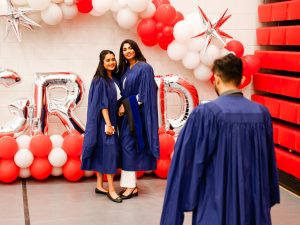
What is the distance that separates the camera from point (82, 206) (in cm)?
449

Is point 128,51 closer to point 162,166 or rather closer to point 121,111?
point 121,111

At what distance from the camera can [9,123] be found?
5172 millimetres

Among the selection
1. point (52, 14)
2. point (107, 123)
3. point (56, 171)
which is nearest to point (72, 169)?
point (56, 171)

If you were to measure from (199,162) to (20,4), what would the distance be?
3256 millimetres

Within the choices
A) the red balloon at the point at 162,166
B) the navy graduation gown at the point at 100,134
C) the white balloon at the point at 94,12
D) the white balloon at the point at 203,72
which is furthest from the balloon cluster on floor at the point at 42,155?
the white balloon at the point at 94,12

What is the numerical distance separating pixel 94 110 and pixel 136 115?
37 centimetres

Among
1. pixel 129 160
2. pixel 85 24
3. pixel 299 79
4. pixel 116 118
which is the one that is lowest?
pixel 129 160

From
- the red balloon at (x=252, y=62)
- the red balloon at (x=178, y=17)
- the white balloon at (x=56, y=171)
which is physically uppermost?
the red balloon at (x=178, y=17)

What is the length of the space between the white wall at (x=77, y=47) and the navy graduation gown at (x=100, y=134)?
3.46ft

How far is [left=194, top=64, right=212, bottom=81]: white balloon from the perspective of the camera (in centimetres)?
547

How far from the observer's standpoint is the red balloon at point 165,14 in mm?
5215

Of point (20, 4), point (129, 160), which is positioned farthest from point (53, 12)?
point (129, 160)

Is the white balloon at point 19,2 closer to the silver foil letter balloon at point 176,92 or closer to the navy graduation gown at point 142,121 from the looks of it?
the navy graduation gown at point 142,121

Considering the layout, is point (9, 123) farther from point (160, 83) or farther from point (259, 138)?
point (259, 138)
